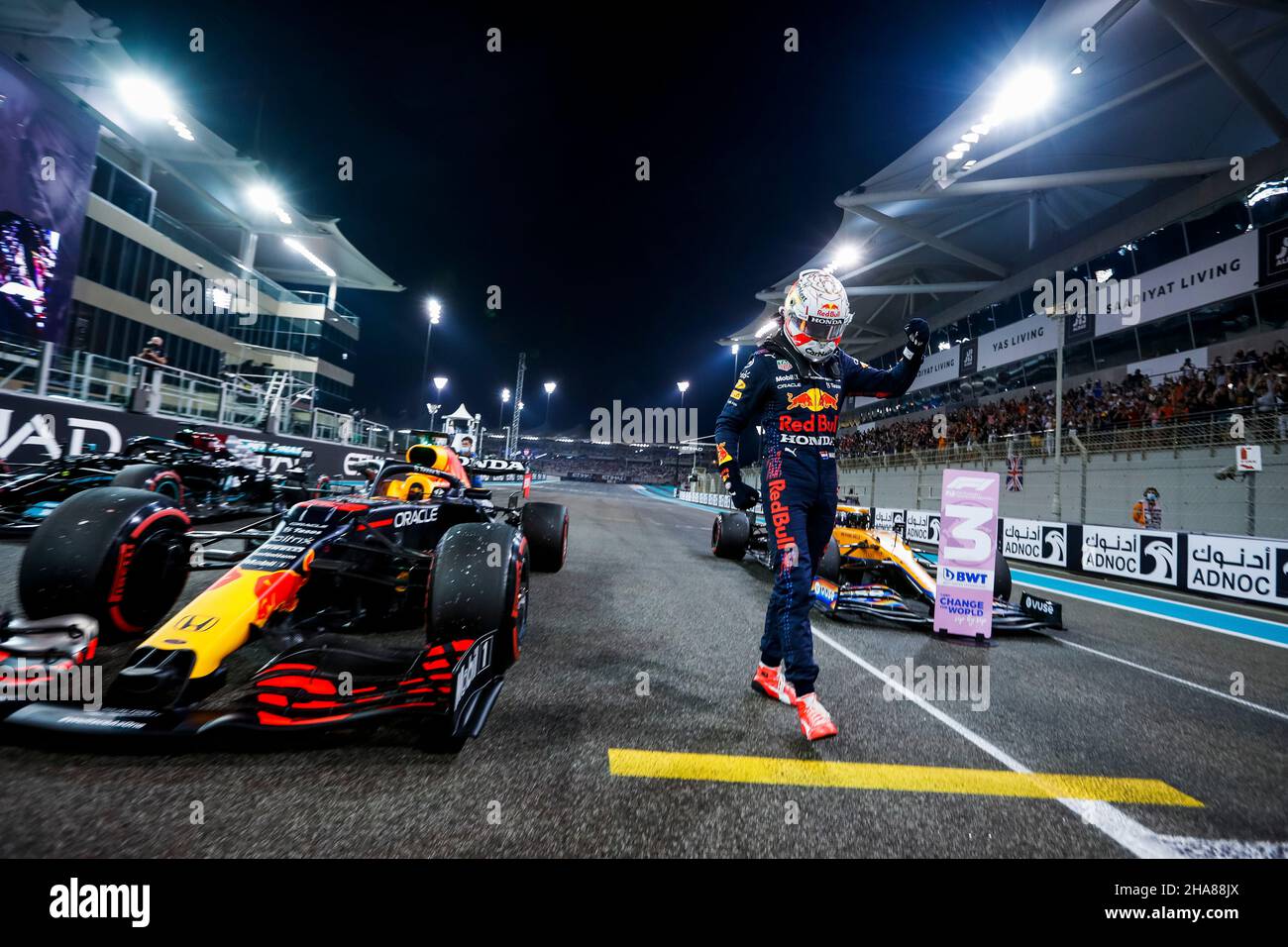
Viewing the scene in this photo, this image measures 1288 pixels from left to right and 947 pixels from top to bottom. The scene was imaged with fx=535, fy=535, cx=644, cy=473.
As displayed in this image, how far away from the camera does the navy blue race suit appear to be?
8.30 ft

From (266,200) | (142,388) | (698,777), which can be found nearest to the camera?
(698,777)

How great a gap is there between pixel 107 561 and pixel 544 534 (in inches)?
130

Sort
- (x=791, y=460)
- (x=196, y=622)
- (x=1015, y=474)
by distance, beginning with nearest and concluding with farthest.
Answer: (x=196, y=622) < (x=791, y=460) < (x=1015, y=474)

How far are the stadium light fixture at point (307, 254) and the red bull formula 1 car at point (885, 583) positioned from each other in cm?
3535

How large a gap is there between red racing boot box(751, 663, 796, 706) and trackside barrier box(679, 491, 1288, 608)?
4652mm

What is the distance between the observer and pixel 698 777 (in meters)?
1.83

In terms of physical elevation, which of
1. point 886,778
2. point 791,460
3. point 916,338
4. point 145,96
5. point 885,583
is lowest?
point 886,778

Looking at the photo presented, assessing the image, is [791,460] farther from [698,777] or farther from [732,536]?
[732,536]

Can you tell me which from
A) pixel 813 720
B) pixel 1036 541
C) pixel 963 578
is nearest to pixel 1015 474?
pixel 1036 541

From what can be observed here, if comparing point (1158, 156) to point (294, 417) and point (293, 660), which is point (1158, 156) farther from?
point (294, 417)

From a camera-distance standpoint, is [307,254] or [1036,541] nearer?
[1036,541]

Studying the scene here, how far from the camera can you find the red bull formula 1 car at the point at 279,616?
171cm
